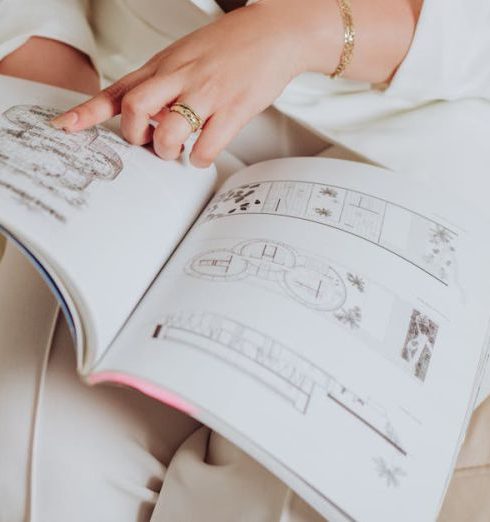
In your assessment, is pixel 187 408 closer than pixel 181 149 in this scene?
Yes

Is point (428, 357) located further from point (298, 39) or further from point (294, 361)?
point (298, 39)

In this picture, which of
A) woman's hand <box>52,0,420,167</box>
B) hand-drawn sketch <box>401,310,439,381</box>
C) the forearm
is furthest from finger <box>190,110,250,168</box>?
hand-drawn sketch <box>401,310,439,381</box>

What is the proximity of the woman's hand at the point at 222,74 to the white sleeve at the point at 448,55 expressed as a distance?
0.04 m

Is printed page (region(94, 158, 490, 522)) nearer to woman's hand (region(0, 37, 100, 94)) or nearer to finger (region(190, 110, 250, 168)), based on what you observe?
finger (region(190, 110, 250, 168))

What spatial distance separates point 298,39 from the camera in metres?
0.61

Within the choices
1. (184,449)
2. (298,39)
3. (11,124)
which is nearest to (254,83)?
(298,39)

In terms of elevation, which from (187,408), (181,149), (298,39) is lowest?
(187,408)

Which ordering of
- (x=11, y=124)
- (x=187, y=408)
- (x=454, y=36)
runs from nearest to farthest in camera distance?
1. (x=187, y=408)
2. (x=11, y=124)
3. (x=454, y=36)

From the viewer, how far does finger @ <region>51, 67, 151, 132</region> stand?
0.53 m

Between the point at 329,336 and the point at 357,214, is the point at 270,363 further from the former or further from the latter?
the point at 357,214

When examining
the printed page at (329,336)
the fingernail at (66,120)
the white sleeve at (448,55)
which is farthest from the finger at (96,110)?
the white sleeve at (448,55)

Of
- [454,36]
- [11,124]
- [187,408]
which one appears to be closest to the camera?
[187,408]

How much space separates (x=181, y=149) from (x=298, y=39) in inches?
5.9

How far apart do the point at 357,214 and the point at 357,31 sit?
198mm
